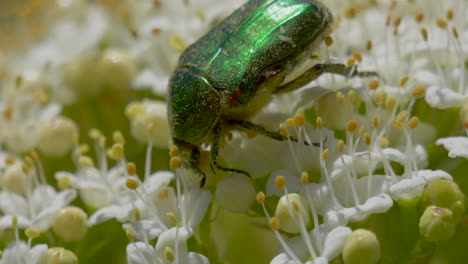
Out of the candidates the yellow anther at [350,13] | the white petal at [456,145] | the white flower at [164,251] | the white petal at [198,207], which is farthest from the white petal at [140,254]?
the yellow anther at [350,13]

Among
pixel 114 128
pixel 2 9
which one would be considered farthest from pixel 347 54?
pixel 2 9

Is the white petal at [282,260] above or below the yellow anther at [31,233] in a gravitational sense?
below

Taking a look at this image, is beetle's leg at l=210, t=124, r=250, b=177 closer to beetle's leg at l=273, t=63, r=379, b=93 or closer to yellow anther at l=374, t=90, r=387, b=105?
beetle's leg at l=273, t=63, r=379, b=93

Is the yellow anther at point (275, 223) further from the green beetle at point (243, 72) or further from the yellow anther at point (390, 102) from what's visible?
the yellow anther at point (390, 102)

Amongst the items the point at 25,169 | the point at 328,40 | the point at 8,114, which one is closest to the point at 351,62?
the point at 328,40

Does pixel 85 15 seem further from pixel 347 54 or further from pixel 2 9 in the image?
pixel 347 54

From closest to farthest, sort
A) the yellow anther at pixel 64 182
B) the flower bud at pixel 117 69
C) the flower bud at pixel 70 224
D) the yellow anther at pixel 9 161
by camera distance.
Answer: the flower bud at pixel 70 224, the yellow anther at pixel 64 182, the yellow anther at pixel 9 161, the flower bud at pixel 117 69
